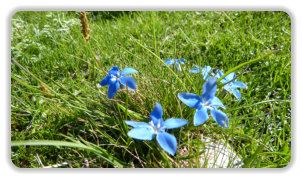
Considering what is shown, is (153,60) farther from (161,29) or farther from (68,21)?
(68,21)

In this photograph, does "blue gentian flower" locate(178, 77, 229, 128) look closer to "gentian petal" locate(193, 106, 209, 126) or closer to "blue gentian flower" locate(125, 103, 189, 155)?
"gentian petal" locate(193, 106, 209, 126)

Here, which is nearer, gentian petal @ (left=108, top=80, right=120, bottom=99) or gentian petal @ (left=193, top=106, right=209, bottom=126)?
gentian petal @ (left=193, top=106, right=209, bottom=126)

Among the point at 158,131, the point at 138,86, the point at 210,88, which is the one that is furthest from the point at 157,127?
the point at 138,86

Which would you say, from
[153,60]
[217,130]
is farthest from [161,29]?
[217,130]

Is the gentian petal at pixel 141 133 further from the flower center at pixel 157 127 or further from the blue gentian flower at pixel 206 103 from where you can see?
the blue gentian flower at pixel 206 103

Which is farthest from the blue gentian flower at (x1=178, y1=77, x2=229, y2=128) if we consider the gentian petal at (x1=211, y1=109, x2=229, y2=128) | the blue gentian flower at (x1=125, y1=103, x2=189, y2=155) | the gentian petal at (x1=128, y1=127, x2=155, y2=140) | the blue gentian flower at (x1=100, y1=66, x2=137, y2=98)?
the blue gentian flower at (x1=100, y1=66, x2=137, y2=98)

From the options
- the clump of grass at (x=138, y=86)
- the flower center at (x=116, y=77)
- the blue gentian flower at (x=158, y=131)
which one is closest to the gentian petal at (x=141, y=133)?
the blue gentian flower at (x=158, y=131)

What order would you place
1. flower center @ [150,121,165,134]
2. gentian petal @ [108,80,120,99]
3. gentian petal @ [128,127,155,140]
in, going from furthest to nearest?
gentian petal @ [108,80,120,99] < flower center @ [150,121,165,134] < gentian petal @ [128,127,155,140]
